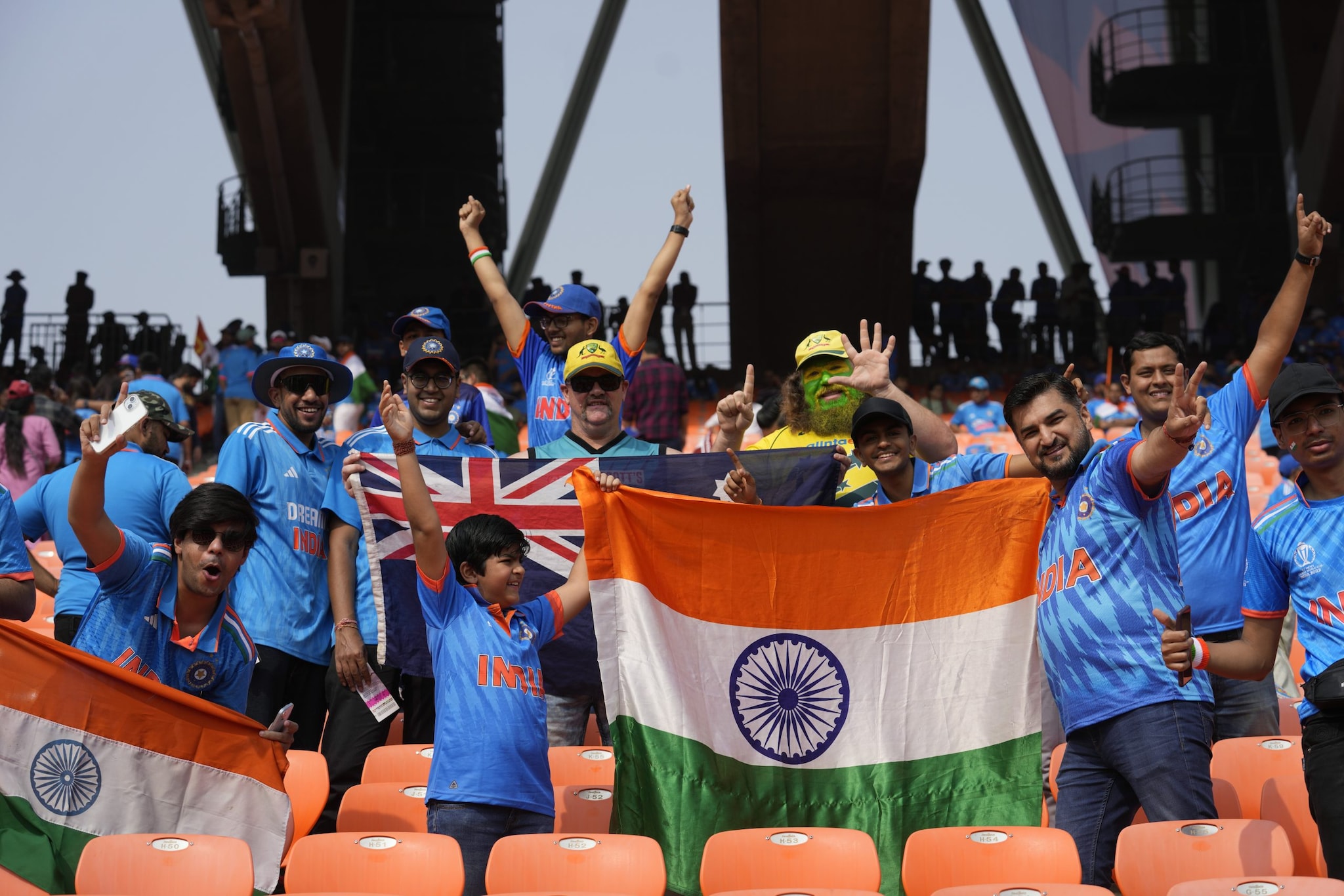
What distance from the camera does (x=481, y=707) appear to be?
13.9ft

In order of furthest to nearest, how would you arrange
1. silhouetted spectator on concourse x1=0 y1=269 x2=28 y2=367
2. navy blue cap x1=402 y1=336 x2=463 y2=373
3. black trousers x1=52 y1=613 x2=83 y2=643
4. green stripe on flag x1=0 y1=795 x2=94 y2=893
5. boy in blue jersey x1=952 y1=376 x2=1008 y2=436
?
silhouetted spectator on concourse x1=0 y1=269 x2=28 y2=367
boy in blue jersey x1=952 y1=376 x2=1008 y2=436
navy blue cap x1=402 y1=336 x2=463 y2=373
black trousers x1=52 y1=613 x2=83 y2=643
green stripe on flag x1=0 y1=795 x2=94 y2=893

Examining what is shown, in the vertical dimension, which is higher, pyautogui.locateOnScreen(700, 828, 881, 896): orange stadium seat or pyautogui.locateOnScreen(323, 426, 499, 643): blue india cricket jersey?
pyautogui.locateOnScreen(323, 426, 499, 643): blue india cricket jersey

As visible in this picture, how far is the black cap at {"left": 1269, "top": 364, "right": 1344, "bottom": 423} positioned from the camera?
12.8 feet

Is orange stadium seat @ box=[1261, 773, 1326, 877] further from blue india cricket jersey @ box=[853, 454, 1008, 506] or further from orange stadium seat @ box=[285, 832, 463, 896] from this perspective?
orange stadium seat @ box=[285, 832, 463, 896]

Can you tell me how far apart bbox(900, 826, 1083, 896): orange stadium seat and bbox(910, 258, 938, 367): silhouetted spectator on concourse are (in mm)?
18234

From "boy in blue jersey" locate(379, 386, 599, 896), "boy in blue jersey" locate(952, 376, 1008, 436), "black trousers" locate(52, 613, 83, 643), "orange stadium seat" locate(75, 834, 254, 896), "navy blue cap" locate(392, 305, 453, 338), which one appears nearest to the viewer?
"orange stadium seat" locate(75, 834, 254, 896)

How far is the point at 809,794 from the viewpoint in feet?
15.0

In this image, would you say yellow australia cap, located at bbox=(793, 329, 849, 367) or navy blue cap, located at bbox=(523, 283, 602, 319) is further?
navy blue cap, located at bbox=(523, 283, 602, 319)

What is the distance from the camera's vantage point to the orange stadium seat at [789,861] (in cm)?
407

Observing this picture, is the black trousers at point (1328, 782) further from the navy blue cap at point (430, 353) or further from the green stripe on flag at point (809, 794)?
the navy blue cap at point (430, 353)

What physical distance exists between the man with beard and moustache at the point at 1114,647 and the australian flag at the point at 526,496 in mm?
1159

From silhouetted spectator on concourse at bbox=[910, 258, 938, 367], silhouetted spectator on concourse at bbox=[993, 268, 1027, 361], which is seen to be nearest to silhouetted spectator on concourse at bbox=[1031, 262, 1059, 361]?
silhouetted spectator on concourse at bbox=[993, 268, 1027, 361]

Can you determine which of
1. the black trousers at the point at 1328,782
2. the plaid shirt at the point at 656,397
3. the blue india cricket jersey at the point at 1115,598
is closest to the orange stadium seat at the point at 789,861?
the blue india cricket jersey at the point at 1115,598

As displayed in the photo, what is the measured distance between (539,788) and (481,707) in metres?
0.31
